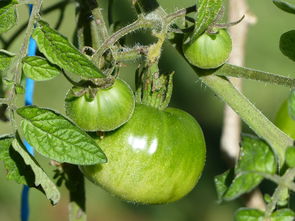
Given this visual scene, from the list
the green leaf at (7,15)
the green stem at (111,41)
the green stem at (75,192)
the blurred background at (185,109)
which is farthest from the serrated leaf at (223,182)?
the blurred background at (185,109)

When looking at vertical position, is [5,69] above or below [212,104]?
above

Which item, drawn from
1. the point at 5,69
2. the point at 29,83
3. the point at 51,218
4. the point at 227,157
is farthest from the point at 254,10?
the point at 5,69

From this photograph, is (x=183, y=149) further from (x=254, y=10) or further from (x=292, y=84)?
(x=254, y=10)

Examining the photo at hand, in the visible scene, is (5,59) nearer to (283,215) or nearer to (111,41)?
(111,41)

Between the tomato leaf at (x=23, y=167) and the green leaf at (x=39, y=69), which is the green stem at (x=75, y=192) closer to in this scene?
the tomato leaf at (x=23, y=167)

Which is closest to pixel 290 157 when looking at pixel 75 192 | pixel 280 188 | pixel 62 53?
pixel 280 188

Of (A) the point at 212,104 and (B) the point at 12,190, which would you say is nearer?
(B) the point at 12,190

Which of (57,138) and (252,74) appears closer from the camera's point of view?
(57,138)

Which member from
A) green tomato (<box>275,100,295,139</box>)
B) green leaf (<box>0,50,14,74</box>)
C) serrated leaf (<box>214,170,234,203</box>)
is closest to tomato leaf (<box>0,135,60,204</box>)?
green leaf (<box>0,50,14,74</box>)
